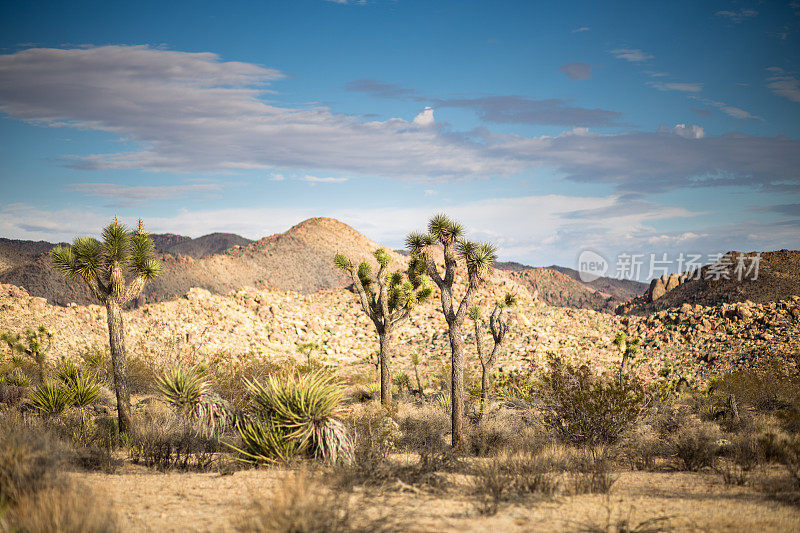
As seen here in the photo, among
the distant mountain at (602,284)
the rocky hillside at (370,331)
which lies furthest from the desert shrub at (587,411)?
the distant mountain at (602,284)

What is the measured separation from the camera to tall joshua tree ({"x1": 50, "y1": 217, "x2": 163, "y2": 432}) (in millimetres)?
13734

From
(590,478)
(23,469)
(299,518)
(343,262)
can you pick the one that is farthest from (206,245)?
(299,518)

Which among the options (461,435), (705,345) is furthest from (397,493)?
(705,345)

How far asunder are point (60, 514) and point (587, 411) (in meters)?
11.7

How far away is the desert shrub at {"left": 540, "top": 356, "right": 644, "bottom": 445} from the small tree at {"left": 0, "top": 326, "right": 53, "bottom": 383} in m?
23.2

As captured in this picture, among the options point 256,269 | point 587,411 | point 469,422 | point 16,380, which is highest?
point 256,269

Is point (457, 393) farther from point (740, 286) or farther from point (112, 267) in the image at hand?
point (740, 286)

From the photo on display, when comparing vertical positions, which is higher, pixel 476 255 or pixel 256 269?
pixel 256 269

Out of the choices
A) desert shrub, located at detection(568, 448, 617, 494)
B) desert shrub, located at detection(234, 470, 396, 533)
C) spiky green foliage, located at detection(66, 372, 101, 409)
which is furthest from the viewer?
spiky green foliage, located at detection(66, 372, 101, 409)

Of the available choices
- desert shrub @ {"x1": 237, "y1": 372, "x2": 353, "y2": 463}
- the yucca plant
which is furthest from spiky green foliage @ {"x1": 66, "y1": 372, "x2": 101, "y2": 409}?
desert shrub @ {"x1": 237, "y1": 372, "x2": 353, "y2": 463}

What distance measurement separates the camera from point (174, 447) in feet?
36.2

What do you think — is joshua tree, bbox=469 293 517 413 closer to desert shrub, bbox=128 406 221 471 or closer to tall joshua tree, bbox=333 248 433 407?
tall joshua tree, bbox=333 248 433 407

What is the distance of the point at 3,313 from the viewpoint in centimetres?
3144

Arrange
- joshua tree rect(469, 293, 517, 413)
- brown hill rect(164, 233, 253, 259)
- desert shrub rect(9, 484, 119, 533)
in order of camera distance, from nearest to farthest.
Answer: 1. desert shrub rect(9, 484, 119, 533)
2. joshua tree rect(469, 293, 517, 413)
3. brown hill rect(164, 233, 253, 259)
